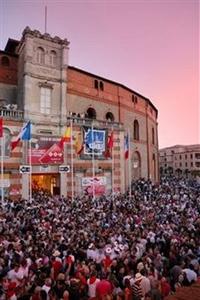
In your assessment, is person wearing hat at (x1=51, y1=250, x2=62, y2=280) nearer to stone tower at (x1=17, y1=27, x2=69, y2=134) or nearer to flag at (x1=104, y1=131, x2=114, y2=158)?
stone tower at (x1=17, y1=27, x2=69, y2=134)

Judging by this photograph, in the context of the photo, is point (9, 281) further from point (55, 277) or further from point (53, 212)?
point (53, 212)

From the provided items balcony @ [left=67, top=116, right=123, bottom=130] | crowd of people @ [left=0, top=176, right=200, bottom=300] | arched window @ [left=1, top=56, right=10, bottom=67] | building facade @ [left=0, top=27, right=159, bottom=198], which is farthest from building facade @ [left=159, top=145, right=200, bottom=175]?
crowd of people @ [left=0, top=176, right=200, bottom=300]

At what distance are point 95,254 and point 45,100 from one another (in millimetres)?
22417

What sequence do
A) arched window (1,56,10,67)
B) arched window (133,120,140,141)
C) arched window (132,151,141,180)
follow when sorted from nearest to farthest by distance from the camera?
arched window (1,56,10,67) < arched window (132,151,141,180) < arched window (133,120,140,141)

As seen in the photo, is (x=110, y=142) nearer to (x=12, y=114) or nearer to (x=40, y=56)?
(x=12, y=114)

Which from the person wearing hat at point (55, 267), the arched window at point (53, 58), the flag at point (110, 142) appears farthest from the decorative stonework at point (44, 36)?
the person wearing hat at point (55, 267)

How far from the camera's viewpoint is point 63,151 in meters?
31.1

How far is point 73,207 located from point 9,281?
46.9ft

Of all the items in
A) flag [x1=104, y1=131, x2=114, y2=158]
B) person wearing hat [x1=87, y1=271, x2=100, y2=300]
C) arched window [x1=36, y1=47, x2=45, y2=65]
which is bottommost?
person wearing hat [x1=87, y1=271, x2=100, y2=300]

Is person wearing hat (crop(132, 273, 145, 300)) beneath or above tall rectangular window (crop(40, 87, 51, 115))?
beneath

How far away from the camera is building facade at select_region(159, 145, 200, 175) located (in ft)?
382

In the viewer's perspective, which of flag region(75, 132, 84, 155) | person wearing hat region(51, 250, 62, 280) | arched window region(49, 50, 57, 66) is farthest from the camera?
arched window region(49, 50, 57, 66)

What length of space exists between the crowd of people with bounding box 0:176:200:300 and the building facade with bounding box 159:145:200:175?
92102 mm

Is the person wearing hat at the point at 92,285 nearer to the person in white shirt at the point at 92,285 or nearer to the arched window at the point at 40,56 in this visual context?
the person in white shirt at the point at 92,285
